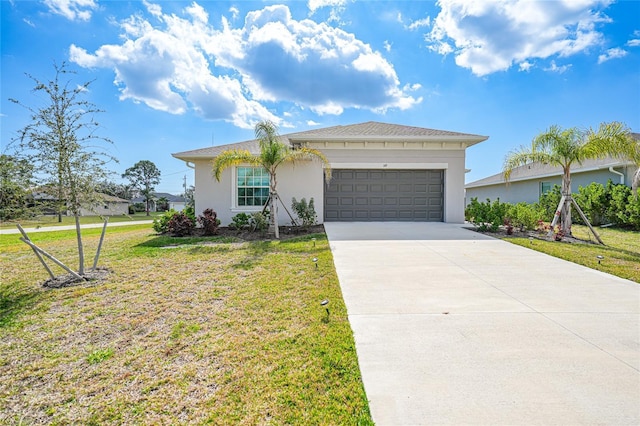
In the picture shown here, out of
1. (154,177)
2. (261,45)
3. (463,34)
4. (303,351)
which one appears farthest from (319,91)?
(154,177)

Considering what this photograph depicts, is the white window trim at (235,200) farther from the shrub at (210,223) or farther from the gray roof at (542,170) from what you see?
the gray roof at (542,170)

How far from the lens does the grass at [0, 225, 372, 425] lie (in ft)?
6.72

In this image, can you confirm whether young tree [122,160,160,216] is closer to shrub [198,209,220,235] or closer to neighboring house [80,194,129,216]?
shrub [198,209,220,235]

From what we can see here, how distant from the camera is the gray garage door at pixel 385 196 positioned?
12.6 m

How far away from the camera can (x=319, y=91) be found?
50.1 ft

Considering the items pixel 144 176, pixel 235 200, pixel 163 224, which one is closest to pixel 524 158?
pixel 235 200

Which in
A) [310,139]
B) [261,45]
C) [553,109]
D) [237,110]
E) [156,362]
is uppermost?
[261,45]

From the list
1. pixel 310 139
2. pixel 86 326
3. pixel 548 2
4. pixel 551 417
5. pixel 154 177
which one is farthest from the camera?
pixel 154 177

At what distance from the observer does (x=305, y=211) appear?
11.3 metres

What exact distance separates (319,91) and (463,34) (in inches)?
273

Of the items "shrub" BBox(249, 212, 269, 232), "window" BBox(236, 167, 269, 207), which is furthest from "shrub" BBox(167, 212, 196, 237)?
"window" BBox(236, 167, 269, 207)

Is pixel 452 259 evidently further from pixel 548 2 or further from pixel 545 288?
pixel 548 2

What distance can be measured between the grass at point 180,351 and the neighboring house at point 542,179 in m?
10.3

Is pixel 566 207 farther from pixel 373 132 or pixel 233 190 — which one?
pixel 233 190
